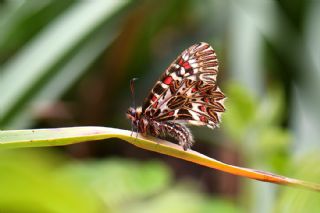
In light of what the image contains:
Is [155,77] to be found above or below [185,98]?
above

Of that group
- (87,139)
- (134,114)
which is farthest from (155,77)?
(87,139)

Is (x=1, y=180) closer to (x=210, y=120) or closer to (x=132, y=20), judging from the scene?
(x=210, y=120)

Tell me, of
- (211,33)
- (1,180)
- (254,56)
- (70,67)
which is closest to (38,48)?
(70,67)

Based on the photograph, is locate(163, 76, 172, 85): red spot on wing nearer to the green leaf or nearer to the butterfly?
the butterfly

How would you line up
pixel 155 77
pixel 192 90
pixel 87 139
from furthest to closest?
pixel 155 77
pixel 192 90
pixel 87 139

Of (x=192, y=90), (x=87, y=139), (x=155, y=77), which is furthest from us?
(x=155, y=77)

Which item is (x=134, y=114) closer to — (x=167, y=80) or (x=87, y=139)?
(x=167, y=80)
